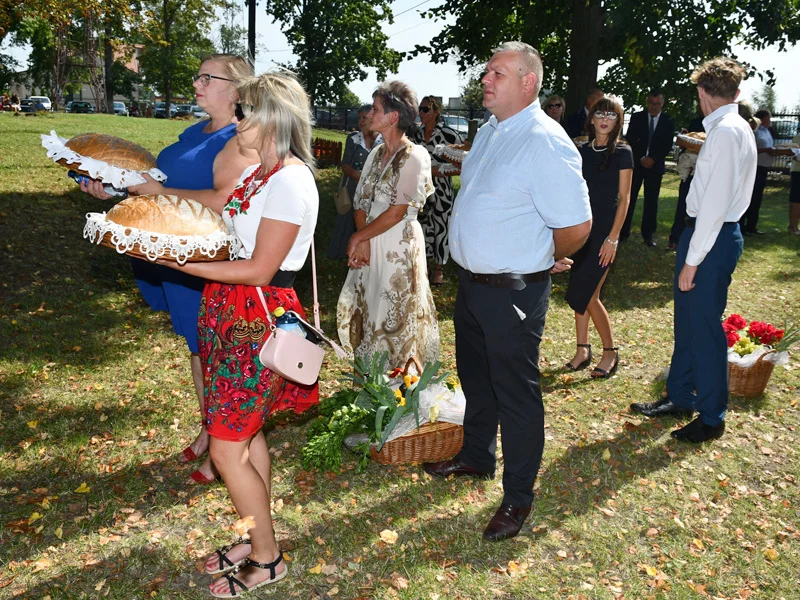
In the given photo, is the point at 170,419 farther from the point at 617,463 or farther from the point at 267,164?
the point at 617,463

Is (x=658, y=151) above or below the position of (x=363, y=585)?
above

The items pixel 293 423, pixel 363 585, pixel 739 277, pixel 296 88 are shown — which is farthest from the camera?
pixel 739 277

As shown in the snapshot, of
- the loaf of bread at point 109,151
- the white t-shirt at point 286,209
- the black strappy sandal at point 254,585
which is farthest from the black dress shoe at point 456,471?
the loaf of bread at point 109,151

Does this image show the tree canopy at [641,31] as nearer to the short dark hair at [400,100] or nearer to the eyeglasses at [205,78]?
the short dark hair at [400,100]

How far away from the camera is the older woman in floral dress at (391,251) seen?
4703 millimetres

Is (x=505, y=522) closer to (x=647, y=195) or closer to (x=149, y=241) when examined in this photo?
(x=149, y=241)

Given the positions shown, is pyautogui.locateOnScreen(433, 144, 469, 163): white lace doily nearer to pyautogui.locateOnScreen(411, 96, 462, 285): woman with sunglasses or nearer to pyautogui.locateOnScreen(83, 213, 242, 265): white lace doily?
pyautogui.locateOnScreen(411, 96, 462, 285): woman with sunglasses

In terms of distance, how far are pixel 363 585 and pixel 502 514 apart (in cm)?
85

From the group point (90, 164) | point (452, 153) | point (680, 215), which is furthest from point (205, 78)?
point (680, 215)

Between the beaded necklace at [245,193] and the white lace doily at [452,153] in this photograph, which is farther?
the white lace doily at [452,153]

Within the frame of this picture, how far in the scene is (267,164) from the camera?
2.98 m

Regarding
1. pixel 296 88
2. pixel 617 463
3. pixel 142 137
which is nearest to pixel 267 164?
pixel 296 88

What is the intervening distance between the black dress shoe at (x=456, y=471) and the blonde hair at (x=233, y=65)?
251 centimetres

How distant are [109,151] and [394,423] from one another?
219cm
